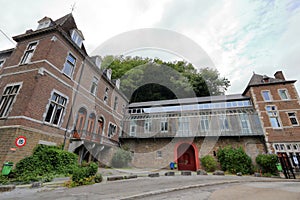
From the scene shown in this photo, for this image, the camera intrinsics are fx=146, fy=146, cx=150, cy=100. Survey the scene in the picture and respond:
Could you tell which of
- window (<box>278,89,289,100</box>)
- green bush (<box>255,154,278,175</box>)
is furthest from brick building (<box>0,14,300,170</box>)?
green bush (<box>255,154,278,175</box>)

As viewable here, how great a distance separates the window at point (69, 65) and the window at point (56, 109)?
1817mm

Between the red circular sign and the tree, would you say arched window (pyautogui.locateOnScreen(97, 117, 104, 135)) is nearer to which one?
the red circular sign

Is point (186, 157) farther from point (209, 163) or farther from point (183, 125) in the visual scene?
point (183, 125)

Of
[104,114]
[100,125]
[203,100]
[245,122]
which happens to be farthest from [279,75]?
[100,125]

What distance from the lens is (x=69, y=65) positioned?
1011 centimetres

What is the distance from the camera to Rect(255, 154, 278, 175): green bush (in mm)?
11273

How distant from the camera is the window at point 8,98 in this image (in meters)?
7.64

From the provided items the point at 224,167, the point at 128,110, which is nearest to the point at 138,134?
the point at 128,110

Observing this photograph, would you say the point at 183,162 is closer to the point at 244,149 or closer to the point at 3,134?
the point at 244,149

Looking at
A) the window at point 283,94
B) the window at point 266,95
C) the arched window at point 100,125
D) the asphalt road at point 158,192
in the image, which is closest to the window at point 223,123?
the window at point 266,95

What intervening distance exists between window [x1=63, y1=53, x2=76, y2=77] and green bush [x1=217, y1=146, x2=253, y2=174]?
13916mm

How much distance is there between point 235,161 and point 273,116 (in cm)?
643

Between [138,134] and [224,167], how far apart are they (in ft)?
28.3

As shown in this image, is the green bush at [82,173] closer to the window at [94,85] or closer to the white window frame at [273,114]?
the window at [94,85]
